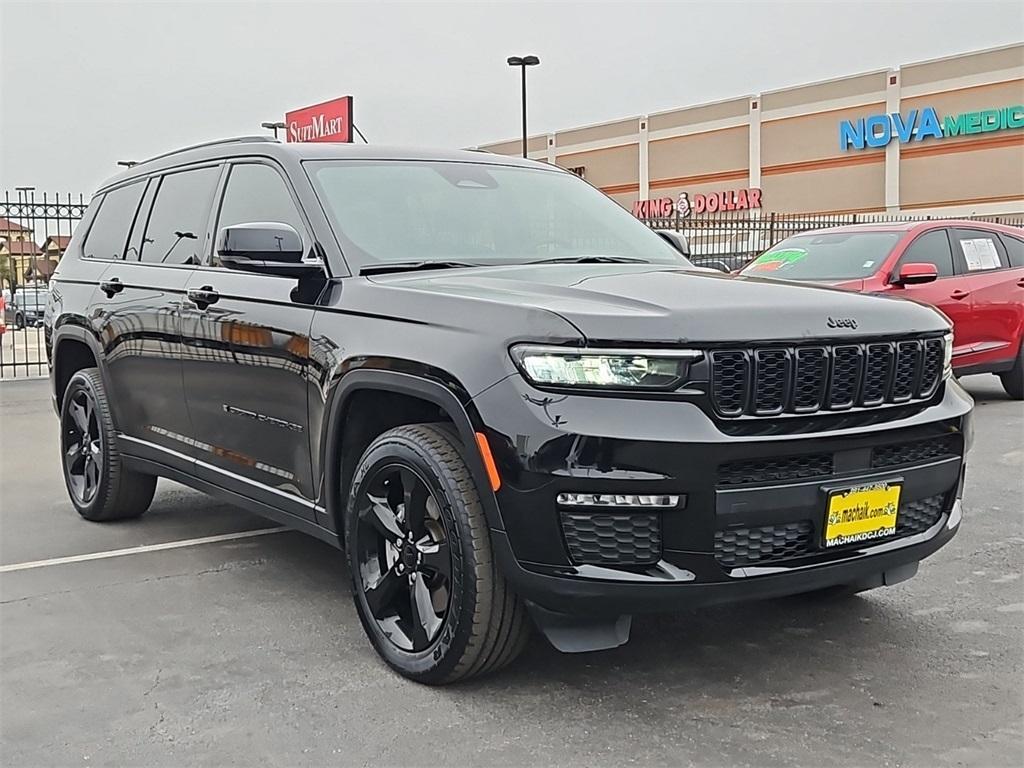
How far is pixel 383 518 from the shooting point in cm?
354

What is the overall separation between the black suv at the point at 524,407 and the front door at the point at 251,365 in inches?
0.5

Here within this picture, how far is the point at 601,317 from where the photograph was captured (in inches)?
119

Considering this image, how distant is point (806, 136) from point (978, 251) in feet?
100

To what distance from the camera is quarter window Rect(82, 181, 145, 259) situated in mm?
5641

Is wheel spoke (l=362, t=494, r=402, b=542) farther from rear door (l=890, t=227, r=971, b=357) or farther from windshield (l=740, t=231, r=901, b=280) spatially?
rear door (l=890, t=227, r=971, b=357)

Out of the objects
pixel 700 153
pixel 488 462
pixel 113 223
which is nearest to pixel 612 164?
pixel 700 153

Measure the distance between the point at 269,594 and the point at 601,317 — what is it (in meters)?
2.20

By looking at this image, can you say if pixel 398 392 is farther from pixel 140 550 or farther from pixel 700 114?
pixel 700 114

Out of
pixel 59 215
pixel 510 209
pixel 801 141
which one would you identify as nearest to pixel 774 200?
pixel 801 141

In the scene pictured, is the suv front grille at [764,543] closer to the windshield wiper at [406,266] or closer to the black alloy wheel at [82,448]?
the windshield wiper at [406,266]

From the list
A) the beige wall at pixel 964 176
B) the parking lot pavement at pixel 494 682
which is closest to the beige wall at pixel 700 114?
the beige wall at pixel 964 176

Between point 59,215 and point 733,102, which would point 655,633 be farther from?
point 733,102

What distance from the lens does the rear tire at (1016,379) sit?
9.97m

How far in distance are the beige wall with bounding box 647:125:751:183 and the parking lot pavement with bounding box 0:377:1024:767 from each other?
3816cm
